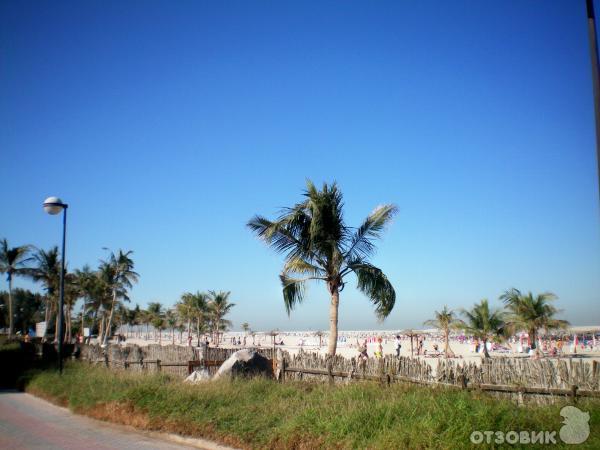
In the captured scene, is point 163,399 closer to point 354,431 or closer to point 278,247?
point 354,431

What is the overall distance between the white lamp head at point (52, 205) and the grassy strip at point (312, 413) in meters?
5.90

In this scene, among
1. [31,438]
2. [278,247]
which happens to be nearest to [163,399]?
[31,438]

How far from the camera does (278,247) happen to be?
14.9m

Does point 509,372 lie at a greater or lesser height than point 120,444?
greater

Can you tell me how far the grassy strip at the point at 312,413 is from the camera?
6223mm

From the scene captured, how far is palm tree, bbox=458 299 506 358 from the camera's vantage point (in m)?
36.2

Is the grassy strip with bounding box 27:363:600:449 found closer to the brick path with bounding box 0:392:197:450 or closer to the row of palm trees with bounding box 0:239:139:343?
the brick path with bounding box 0:392:197:450

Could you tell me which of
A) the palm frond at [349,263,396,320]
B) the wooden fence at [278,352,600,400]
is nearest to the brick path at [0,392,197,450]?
the wooden fence at [278,352,600,400]

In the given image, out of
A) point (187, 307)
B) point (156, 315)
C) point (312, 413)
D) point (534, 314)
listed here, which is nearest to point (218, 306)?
point (187, 307)

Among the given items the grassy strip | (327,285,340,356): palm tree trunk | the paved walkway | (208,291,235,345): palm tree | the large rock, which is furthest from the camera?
(208,291,235,345): palm tree

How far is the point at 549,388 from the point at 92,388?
9.86 meters

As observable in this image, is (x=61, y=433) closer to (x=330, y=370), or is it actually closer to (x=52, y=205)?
(x=330, y=370)

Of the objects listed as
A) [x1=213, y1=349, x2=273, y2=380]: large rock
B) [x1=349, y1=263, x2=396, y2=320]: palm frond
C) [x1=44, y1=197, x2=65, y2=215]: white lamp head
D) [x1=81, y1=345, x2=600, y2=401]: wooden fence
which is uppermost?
[x1=44, y1=197, x2=65, y2=215]: white lamp head

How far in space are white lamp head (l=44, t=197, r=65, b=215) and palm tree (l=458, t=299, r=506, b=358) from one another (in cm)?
3080
